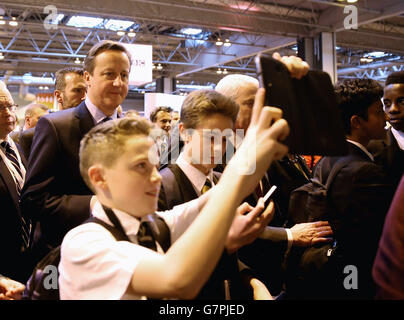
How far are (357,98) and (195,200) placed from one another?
3.18 ft

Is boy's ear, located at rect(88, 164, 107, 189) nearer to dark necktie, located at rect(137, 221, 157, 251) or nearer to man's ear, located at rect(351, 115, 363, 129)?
dark necktie, located at rect(137, 221, 157, 251)

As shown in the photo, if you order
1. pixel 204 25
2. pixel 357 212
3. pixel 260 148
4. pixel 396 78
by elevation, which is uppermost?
pixel 204 25

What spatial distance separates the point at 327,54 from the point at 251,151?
9.88 meters

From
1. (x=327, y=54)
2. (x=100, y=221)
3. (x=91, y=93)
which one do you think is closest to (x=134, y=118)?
(x=100, y=221)

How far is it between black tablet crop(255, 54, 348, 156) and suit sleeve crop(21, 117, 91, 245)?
3.28ft

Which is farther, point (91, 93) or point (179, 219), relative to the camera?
point (91, 93)

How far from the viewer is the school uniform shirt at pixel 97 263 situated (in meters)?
0.90

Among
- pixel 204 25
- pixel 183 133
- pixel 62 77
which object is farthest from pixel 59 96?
pixel 204 25

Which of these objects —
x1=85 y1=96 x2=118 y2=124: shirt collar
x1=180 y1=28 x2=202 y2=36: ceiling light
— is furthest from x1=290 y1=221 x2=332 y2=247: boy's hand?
x1=180 y1=28 x2=202 y2=36: ceiling light

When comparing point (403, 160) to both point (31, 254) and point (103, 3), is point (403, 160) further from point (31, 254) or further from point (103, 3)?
point (103, 3)

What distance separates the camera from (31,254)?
1.97 m

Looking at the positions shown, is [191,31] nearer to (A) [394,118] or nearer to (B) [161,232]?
(A) [394,118]

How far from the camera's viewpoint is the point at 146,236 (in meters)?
1.08

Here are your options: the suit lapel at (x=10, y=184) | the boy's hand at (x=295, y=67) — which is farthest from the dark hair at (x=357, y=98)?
the suit lapel at (x=10, y=184)
